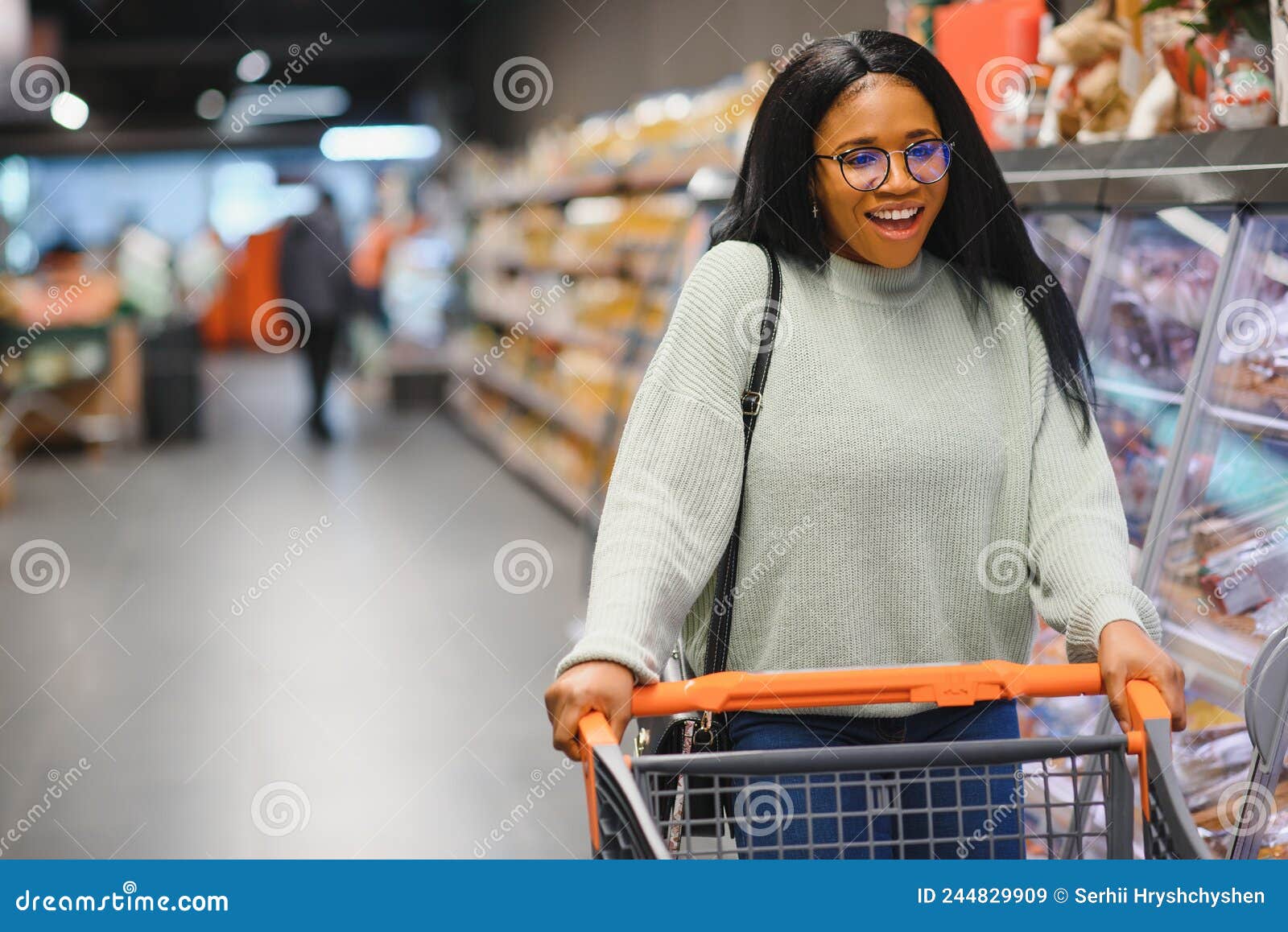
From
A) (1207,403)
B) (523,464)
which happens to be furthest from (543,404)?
(1207,403)

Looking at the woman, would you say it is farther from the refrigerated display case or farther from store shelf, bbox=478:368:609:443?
store shelf, bbox=478:368:609:443

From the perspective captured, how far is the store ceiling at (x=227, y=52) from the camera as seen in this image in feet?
47.5

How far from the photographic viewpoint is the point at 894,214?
162 cm

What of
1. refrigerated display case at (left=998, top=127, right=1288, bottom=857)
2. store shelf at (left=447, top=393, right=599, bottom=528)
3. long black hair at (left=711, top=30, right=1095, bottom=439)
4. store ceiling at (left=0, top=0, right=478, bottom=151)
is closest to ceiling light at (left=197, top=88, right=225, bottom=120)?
store ceiling at (left=0, top=0, right=478, bottom=151)

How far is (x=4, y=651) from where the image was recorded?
536 centimetres

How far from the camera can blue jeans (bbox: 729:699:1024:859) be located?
4.80ft

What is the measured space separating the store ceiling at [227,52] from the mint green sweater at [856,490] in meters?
10.7

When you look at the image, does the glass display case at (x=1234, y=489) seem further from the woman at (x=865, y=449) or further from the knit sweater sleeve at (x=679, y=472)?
the knit sweater sleeve at (x=679, y=472)

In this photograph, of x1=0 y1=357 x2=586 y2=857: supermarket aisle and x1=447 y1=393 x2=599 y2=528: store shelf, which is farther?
x1=447 y1=393 x2=599 y2=528: store shelf

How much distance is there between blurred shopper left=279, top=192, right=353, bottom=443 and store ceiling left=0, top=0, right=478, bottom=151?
8.05ft

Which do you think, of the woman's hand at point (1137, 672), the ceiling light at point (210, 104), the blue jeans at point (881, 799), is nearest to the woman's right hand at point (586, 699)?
the blue jeans at point (881, 799)

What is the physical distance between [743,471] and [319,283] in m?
9.73
